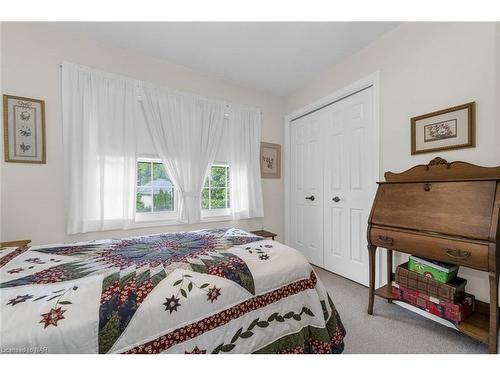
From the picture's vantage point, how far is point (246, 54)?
2492 millimetres

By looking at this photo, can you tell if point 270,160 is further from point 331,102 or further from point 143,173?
point 143,173

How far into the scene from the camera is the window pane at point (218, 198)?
310 cm

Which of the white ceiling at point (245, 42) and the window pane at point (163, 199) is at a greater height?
the white ceiling at point (245, 42)

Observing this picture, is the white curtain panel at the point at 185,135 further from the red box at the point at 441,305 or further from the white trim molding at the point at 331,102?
the red box at the point at 441,305

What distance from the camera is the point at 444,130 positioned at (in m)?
1.82

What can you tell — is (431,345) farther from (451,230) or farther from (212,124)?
(212,124)

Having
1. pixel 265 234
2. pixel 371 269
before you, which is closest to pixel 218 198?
pixel 265 234

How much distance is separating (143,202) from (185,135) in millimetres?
941

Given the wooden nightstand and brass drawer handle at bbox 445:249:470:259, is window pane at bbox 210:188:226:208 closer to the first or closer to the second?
the wooden nightstand

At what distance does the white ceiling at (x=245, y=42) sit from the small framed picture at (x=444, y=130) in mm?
1007

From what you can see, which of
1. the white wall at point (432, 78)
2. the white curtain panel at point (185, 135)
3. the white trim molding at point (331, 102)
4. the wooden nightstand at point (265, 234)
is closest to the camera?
the white wall at point (432, 78)

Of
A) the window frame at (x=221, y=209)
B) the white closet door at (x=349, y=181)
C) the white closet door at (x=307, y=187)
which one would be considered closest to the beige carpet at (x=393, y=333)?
the white closet door at (x=349, y=181)
